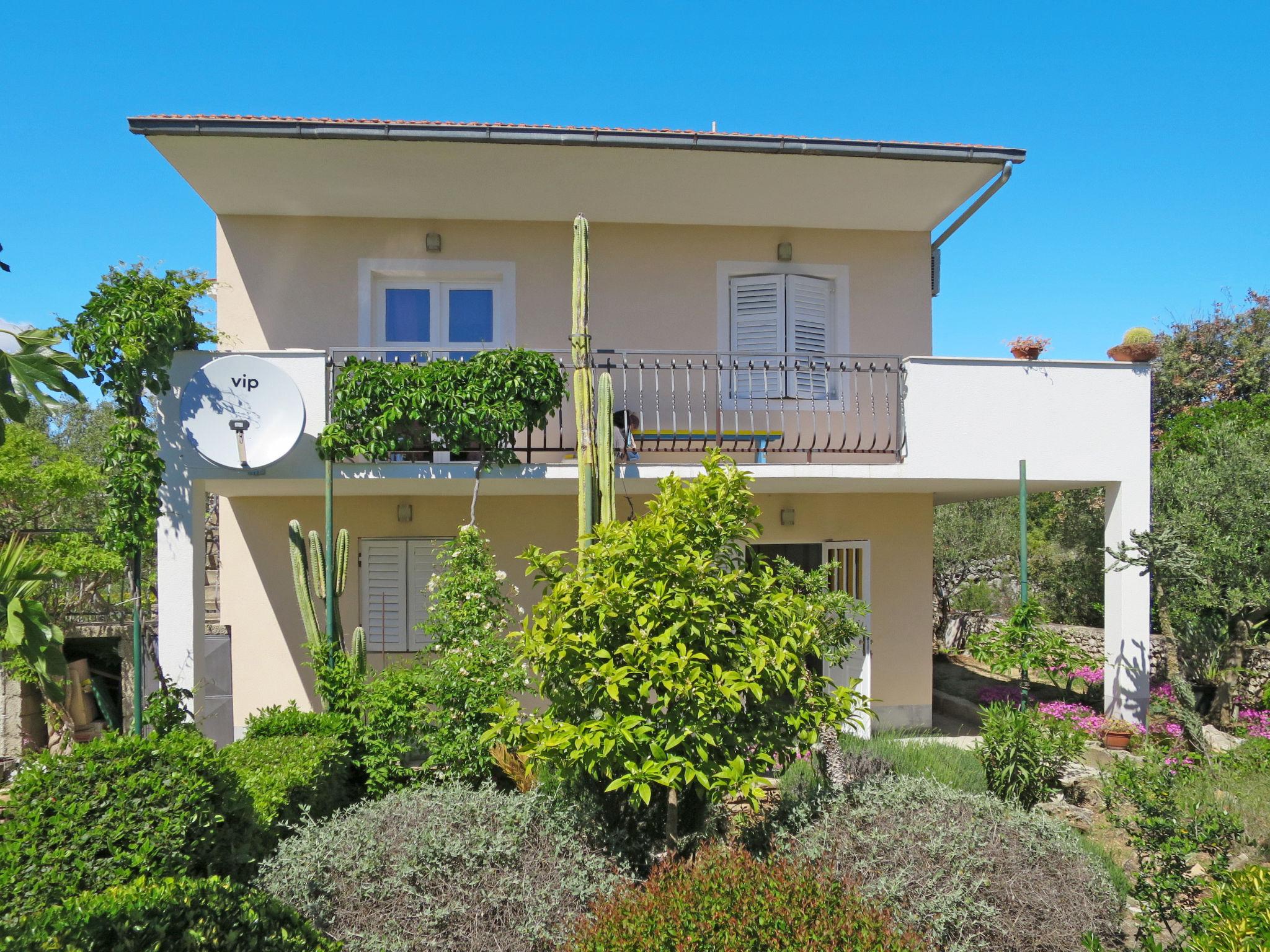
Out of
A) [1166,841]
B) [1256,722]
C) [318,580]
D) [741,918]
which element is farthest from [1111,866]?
[318,580]

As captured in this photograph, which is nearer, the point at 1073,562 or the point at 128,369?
the point at 128,369

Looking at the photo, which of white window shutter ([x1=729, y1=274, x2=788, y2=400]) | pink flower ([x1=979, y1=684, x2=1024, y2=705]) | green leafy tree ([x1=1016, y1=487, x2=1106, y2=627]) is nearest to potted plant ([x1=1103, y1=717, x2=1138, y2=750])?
pink flower ([x1=979, y1=684, x2=1024, y2=705])

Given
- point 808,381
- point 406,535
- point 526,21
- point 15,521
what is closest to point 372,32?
point 526,21

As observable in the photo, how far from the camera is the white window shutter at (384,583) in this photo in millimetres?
9477

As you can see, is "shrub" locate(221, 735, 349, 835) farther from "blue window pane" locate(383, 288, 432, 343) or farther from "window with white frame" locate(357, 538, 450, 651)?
"blue window pane" locate(383, 288, 432, 343)

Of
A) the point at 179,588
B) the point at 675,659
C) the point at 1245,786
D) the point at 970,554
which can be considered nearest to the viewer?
the point at 675,659

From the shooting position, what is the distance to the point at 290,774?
5.47 metres

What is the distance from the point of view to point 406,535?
9477mm

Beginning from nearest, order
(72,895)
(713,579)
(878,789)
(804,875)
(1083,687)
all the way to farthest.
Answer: (72,895)
(804,875)
(713,579)
(878,789)
(1083,687)

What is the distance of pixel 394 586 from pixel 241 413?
2929 millimetres

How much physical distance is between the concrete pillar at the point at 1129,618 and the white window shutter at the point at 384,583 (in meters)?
8.23

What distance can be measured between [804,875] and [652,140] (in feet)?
22.2

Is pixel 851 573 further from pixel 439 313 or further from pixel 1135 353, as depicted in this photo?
pixel 439 313

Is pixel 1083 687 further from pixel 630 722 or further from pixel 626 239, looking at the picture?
pixel 630 722
